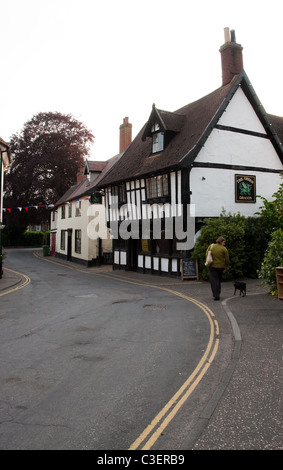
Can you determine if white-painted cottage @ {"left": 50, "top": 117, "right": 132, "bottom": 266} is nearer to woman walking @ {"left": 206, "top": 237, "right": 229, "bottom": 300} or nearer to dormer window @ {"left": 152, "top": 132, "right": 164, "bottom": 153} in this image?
dormer window @ {"left": 152, "top": 132, "right": 164, "bottom": 153}

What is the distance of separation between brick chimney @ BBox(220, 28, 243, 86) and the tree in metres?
22.8

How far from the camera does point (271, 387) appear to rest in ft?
14.8

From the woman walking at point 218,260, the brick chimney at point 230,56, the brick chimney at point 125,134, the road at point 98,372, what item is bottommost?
the road at point 98,372

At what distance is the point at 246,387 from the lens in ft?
14.8

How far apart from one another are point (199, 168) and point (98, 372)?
42.7 feet

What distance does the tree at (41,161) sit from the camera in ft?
120

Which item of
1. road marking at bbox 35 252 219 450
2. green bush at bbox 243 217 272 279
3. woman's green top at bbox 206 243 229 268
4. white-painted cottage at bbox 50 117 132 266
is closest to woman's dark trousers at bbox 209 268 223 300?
woman's green top at bbox 206 243 229 268

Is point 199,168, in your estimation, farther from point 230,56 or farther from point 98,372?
point 98,372

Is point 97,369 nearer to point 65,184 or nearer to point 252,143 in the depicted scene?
point 252,143

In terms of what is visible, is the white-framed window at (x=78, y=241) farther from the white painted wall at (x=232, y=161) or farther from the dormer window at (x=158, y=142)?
the white painted wall at (x=232, y=161)

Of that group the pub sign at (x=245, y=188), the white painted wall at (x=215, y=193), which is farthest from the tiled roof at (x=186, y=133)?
the pub sign at (x=245, y=188)

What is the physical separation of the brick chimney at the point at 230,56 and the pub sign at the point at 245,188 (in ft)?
Result: 19.3

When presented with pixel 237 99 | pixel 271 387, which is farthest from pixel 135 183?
pixel 271 387
